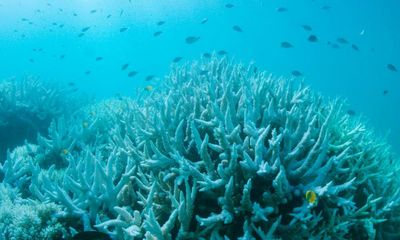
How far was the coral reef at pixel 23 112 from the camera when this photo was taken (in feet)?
27.9

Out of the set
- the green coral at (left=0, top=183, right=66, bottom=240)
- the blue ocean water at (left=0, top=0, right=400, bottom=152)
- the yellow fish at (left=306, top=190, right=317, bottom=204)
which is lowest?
the blue ocean water at (left=0, top=0, right=400, bottom=152)

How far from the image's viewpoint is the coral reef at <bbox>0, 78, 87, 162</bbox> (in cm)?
851

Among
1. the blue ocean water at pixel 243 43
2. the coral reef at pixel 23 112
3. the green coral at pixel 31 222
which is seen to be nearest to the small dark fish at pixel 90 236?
the green coral at pixel 31 222

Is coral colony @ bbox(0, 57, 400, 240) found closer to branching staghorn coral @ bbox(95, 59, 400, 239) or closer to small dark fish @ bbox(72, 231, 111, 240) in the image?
branching staghorn coral @ bbox(95, 59, 400, 239)

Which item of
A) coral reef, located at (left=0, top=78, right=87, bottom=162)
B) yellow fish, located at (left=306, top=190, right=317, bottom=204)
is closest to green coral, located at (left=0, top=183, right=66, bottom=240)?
yellow fish, located at (left=306, top=190, right=317, bottom=204)

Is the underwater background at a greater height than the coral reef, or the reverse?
the underwater background

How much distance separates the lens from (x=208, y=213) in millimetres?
3355

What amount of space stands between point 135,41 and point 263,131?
121m

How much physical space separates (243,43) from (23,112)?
10072cm

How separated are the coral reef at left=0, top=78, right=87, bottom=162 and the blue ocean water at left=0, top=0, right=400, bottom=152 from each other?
2811 cm

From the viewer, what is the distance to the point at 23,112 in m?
8.85

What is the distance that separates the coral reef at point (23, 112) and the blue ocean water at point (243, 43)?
28105 millimetres

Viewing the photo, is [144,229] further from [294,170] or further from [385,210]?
[385,210]

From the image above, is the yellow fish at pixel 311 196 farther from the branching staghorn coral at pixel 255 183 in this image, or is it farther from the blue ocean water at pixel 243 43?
the blue ocean water at pixel 243 43
